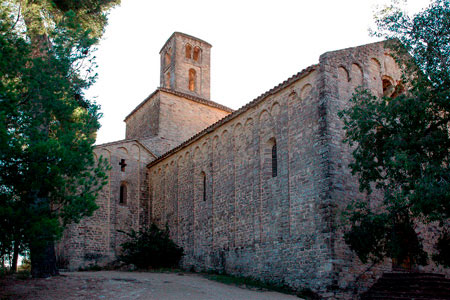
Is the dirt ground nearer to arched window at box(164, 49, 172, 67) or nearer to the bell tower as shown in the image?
the bell tower

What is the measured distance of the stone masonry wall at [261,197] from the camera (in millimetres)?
14008

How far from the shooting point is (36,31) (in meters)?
13.3

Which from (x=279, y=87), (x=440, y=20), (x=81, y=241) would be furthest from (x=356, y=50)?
(x=81, y=241)

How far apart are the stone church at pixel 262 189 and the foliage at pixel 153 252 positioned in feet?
2.27

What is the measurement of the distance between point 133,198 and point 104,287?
10880 millimetres

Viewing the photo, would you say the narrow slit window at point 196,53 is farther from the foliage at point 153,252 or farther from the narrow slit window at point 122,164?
the foliage at point 153,252

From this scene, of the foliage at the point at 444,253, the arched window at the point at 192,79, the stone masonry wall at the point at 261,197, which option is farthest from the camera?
the arched window at the point at 192,79

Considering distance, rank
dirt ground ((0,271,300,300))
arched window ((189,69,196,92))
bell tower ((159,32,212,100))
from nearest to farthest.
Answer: dirt ground ((0,271,300,300)) → bell tower ((159,32,212,100)) → arched window ((189,69,196,92))

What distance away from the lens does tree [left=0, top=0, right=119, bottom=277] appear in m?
9.72

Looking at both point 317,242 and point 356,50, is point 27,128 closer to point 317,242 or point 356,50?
point 317,242

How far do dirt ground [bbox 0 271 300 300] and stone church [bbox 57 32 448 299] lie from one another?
69.0 inches

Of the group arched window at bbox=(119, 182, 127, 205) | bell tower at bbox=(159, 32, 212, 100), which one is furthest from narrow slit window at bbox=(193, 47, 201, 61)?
arched window at bbox=(119, 182, 127, 205)

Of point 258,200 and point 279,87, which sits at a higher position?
point 279,87

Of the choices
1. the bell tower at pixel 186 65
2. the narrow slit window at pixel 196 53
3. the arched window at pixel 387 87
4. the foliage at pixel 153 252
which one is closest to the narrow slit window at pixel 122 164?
the foliage at pixel 153 252
